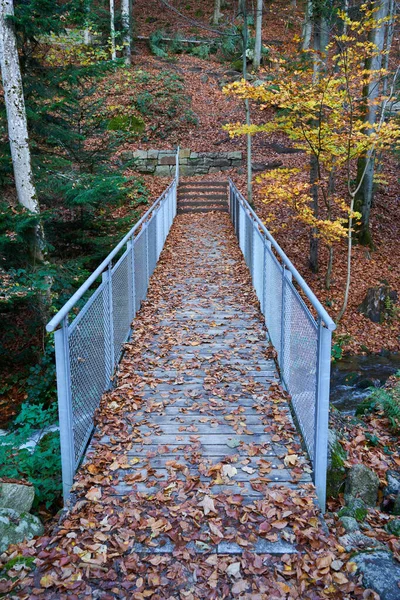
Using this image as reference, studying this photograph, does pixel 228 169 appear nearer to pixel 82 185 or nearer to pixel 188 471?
pixel 82 185

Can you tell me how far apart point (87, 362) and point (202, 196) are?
15871 millimetres

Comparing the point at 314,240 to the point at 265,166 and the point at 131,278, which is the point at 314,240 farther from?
the point at 265,166

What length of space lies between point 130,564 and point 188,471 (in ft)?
3.49

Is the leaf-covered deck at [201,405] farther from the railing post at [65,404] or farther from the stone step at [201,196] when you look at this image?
the stone step at [201,196]

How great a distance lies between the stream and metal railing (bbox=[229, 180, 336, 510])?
9.31ft

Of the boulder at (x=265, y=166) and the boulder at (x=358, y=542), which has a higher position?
the boulder at (x=265, y=166)

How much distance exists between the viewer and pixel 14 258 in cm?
982

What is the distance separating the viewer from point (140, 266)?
8531mm

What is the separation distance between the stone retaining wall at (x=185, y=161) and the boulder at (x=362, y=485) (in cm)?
1875

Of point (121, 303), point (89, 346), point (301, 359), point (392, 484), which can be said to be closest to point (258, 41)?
point (121, 303)

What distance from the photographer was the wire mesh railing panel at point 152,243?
1003cm

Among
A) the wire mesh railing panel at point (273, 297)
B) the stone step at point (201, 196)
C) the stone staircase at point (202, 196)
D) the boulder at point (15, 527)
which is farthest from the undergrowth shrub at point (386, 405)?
the stone step at point (201, 196)

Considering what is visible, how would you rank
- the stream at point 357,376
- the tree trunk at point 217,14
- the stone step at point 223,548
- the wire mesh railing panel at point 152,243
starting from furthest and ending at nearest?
the tree trunk at point 217,14, the wire mesh railing panel at point 152,243, the stream at point 357,376, the stone step at point 223,548

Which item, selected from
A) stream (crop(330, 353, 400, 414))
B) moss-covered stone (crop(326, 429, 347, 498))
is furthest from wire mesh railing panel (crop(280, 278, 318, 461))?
stream (crop(330, 353, 400, 414))
